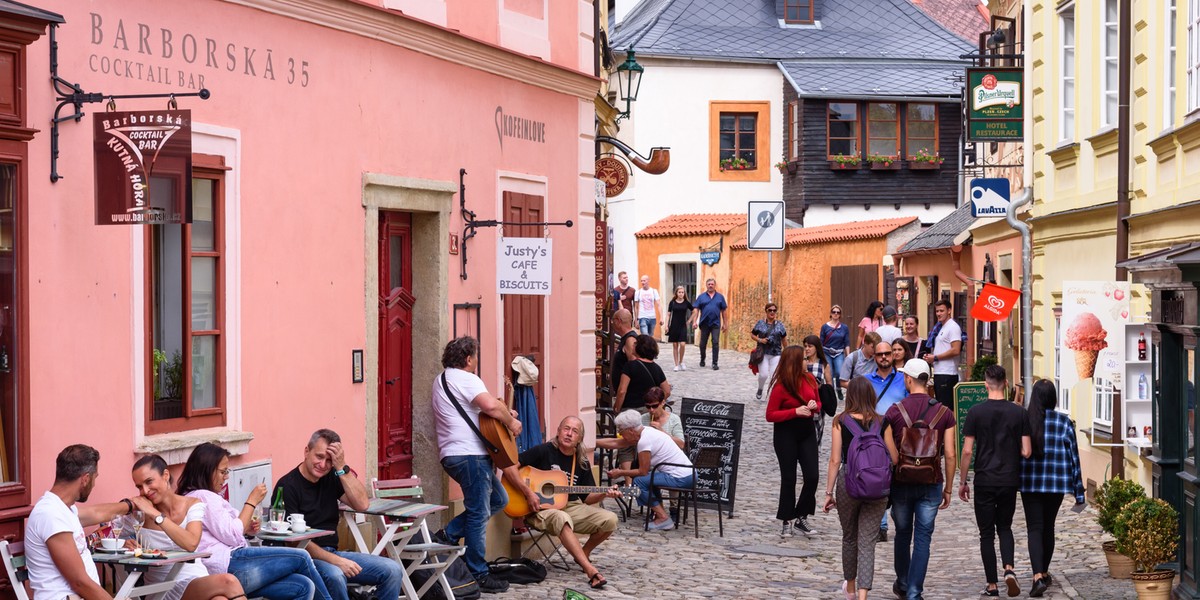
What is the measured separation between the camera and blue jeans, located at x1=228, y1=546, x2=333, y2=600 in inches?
334

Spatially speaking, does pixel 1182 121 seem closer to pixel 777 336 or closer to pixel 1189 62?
pixel 1189 62

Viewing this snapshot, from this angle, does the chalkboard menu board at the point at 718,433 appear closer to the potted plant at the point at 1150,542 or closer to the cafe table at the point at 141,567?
the potted plant at the point at 1150,542

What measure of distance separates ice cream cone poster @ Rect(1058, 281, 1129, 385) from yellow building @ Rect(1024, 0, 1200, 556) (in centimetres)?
61

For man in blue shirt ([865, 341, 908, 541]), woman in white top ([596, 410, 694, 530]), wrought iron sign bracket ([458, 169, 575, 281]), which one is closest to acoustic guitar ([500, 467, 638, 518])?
wrought iron sign bracket ([458, 169, 575, 281])

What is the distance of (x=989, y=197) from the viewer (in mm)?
16094

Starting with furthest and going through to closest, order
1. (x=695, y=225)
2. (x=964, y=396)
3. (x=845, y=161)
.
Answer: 1. (x=845, y=161)
2. (x=695, y=225)
3. (x=964, y=396)

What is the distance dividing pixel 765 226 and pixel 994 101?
348 centimetres

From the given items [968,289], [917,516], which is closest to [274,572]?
[917,516]

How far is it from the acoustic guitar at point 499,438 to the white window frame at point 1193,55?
5.78m

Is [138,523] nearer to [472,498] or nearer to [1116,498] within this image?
[472,498]

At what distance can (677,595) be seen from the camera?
36.8 ft

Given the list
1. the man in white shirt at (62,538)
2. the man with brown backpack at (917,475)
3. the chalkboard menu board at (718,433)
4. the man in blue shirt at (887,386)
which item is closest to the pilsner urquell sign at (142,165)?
the man in white shirt at (62,538)

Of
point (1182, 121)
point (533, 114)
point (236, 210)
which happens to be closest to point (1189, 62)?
point (1182, 121)

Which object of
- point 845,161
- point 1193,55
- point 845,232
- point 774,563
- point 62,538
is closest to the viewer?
point 62,538
